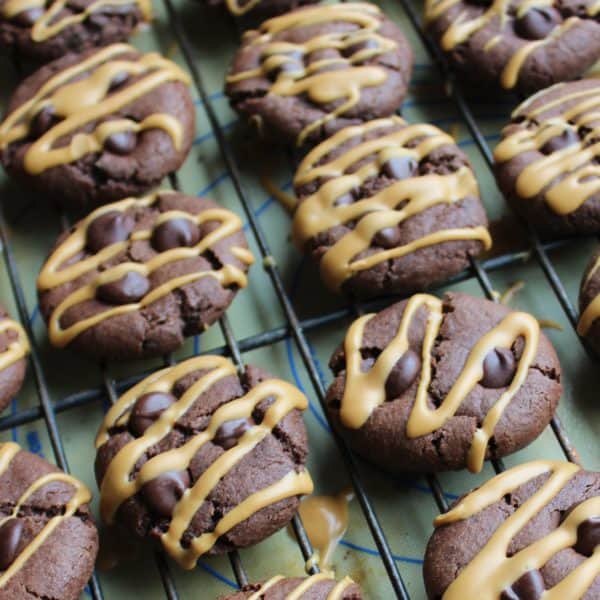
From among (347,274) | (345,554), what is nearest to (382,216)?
(347,274)

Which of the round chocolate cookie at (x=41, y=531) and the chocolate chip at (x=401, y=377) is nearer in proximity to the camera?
the round chocolate cookie at (x=41, y=531)

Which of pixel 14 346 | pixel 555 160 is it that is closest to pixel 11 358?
pixel 14 346

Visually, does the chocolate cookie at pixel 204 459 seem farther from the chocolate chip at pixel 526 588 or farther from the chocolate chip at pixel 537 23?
the chocolate chip at pixel 537 23

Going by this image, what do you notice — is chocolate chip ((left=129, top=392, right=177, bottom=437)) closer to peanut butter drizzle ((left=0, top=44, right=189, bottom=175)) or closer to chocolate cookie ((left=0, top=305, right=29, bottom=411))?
chocolate cookie ((left=0, top=305, right=29, bottom=411))

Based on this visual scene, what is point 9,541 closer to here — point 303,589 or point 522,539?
point 303,589

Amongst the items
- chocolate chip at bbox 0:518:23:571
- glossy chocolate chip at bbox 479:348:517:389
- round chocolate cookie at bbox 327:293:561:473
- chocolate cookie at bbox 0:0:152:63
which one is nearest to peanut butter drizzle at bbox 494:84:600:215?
round chocolate cookie at bbox 327:293:561:473

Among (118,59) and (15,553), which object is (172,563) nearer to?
(15,553)

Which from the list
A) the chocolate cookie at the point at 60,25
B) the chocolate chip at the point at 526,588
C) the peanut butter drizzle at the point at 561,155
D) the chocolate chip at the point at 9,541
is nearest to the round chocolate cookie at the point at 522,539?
the chocolate chip at the point at 526,588
